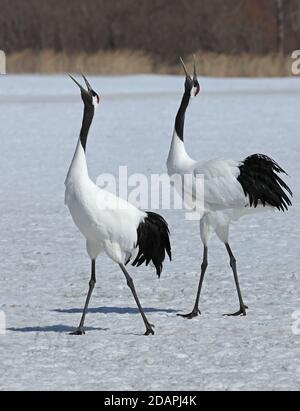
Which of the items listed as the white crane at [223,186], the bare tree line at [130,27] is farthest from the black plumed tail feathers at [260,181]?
the bare tree line at [130,27]

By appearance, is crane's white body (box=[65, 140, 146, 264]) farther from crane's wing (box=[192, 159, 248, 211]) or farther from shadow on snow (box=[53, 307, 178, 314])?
shadow on snow (box=[53, 307, 178, 314])

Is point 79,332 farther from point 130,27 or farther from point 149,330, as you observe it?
point 130,27

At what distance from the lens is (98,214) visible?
20.3ft

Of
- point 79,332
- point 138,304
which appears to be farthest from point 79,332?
point 138,304

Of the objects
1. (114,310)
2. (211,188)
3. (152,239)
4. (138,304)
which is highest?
(211,188)

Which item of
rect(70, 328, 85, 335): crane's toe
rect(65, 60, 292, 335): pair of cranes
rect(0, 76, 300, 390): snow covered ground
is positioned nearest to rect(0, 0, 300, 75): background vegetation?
rect(0, 76, 300, 390): snow covered ground

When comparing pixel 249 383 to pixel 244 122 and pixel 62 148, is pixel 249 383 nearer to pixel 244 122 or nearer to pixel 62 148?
pixel 62 148

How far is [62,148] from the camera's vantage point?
15.8 m

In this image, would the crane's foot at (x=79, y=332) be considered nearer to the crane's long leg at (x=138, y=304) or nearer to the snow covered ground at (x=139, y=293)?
Answer: the snow covered ground at (x=139, y=293)

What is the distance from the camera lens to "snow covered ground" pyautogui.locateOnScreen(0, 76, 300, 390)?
230 inches

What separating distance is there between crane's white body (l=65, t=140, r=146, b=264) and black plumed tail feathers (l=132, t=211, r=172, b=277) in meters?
0.08

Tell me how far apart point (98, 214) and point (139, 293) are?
1.72 m

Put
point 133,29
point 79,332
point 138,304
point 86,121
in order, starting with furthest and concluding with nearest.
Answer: point 133,29, point 79,332, point 138,304, point 86,121
